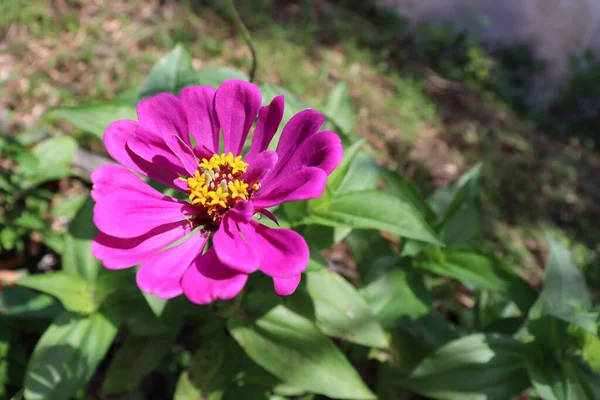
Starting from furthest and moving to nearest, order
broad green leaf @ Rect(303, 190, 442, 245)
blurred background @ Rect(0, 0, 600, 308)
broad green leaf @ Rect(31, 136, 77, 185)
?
blurred background @ Rect(0, 0, 600, 308) → broad green leaf @ Rect(31, 136, 77, 185) → broad green leaf @ Rect(303, 190, 442, 245)

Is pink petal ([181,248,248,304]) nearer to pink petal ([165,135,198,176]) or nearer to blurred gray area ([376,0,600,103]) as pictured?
pink petal ([165,135,198,176])

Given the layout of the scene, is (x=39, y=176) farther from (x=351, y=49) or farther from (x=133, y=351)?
(x=351, y=49)

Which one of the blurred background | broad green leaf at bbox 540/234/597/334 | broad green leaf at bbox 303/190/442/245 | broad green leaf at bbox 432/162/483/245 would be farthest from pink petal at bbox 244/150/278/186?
the blurred background

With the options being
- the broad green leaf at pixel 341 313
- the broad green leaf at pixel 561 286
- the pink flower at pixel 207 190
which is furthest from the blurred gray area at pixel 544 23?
the pink flower at pixel 207 190

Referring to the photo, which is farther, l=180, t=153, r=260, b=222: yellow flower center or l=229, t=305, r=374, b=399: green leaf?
A: l=229, t=305, r=374, b=399: green leaf

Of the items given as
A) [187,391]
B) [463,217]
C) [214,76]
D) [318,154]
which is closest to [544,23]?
[463,217]
